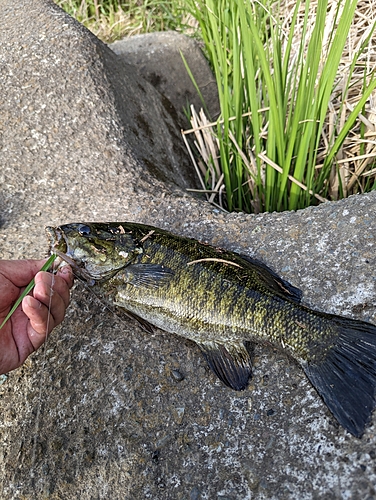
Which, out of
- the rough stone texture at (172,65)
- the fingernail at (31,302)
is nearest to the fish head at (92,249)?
the fingernail at (31,302)

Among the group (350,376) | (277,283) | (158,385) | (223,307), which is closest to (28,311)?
(158,385)

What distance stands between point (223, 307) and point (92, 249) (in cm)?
68

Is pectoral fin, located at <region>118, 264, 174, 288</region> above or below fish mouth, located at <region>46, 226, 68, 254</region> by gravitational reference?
below

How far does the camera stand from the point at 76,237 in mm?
2062

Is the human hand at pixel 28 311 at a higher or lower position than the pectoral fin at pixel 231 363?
higher

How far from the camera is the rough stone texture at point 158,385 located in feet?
5.71

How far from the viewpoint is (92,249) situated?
206cm

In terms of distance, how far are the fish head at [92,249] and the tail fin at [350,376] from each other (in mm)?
943

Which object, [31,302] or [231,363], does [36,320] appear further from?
[231,363]

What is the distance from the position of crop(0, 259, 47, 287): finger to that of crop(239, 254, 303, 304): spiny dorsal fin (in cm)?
104

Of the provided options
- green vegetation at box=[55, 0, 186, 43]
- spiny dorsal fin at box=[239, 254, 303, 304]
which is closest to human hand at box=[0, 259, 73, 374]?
spiny dorsal fin at box=[239, 254, 303, 304]

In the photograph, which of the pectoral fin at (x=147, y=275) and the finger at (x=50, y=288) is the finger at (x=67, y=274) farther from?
the pectoral fin at (x=147, y=275)

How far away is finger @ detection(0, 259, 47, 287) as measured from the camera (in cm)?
213

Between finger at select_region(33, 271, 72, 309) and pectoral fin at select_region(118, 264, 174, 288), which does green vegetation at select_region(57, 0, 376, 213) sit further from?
finger at select_region(33, 271, 72, 309)
